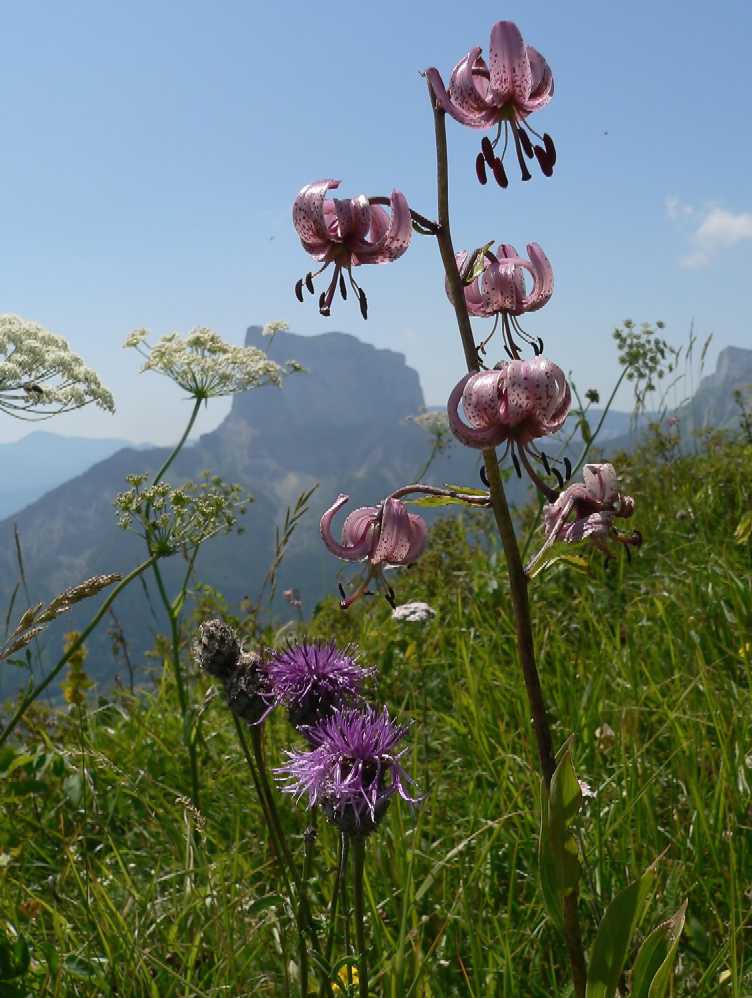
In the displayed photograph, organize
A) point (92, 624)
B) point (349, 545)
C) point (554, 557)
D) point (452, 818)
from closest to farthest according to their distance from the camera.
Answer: point (554, 557) < point (349, 545) < point (92, 624) < point (452, 818)

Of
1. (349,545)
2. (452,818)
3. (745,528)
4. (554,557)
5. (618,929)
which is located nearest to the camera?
(618,929)

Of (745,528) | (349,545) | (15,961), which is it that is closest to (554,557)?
(349,545)

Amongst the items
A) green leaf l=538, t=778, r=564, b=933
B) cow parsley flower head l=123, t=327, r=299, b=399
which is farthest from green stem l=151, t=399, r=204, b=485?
green leaf l=538, t=778, r=564, b=933

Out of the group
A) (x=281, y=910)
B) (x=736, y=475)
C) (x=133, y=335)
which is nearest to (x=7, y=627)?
(x=281, y=910)

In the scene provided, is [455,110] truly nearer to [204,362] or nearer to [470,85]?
[470,85]

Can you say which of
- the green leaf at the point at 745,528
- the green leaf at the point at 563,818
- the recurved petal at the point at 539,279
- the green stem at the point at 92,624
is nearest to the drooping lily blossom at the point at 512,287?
the recurved petal at the point at 539,279

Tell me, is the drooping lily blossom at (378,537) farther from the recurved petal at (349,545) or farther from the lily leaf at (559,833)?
the lily leaf at (559,833)

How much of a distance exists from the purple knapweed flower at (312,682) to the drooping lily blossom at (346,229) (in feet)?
1.56

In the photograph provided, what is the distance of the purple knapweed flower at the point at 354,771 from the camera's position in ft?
3.49

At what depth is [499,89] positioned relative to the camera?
44.7 inches

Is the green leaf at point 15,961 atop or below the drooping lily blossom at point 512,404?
below

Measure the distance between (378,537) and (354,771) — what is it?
297 mm

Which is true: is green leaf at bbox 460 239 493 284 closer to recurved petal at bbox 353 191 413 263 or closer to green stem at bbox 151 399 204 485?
recurved petal at bbox 353 191 413 263

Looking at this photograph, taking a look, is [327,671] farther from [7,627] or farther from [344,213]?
[7,627]
